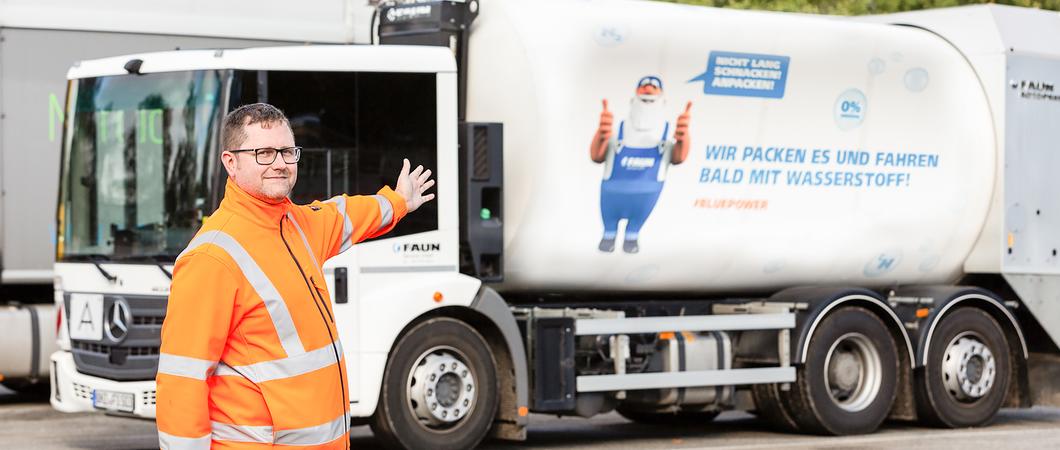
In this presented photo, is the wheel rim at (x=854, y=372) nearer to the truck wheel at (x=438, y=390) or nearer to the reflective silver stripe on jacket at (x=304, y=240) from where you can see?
the truck wheel at (x=438, y=390)

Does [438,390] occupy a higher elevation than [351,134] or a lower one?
lower

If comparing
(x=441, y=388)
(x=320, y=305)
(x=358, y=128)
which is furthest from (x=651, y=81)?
(x=320, y=305)

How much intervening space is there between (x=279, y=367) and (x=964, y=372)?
31.7 ft

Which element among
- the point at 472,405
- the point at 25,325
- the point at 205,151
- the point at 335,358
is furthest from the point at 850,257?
the point at 335,358

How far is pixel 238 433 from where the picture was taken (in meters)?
4.70

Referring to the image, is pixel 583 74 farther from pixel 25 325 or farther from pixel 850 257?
pixel 25 325

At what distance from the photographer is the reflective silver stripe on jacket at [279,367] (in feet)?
15.4

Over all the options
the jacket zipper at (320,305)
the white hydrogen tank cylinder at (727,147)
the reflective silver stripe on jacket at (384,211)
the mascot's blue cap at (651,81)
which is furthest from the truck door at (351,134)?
the jacket zipper at (320,305)

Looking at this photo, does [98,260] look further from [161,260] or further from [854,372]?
[854,372]

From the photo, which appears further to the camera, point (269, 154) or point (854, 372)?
point (854, 372)

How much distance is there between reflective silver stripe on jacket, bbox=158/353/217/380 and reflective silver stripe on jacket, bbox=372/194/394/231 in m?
1.05

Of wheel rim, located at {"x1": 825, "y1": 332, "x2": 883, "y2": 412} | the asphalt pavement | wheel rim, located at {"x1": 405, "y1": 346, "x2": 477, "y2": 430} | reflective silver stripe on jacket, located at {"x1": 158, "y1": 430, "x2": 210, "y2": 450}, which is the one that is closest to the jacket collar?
reflective silver stripe on jacket, located at {"x1": 158, "y1": 430, "x2": 210, "y2": 450}

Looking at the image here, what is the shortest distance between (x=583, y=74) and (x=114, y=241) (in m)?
3.13

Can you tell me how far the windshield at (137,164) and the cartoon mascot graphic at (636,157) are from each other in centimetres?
256
